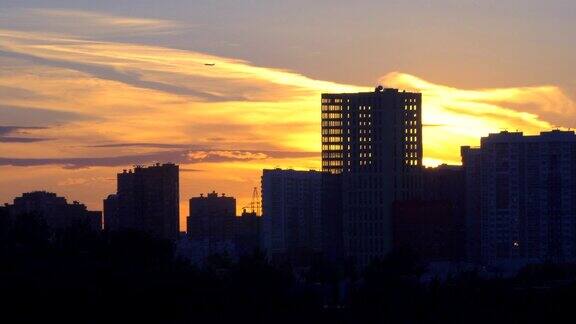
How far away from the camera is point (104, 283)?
9681cm

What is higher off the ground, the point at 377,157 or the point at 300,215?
the point at 377,157

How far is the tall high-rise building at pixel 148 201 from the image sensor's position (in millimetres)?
168500

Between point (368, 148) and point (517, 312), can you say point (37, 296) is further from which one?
point (368, 148)

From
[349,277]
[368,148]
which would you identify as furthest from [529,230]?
[349,277]

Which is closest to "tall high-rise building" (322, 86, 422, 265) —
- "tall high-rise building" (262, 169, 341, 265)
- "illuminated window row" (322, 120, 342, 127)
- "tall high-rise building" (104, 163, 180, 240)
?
"illuminated window row" (322, 120, 342, 127)

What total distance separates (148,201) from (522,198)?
1274 inches

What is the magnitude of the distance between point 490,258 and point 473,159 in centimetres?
956

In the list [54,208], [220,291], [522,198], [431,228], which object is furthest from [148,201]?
[220,291]

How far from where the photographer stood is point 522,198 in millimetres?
163250

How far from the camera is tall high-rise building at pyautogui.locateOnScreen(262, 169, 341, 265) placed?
171125 mm

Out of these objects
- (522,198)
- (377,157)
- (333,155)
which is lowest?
(522,198)

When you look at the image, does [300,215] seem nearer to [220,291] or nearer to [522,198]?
[522,198]

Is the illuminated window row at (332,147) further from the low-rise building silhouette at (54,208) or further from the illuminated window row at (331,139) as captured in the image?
the low-rise building silhouette at (54,208)

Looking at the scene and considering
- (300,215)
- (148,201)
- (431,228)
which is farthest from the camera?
(300,215)
